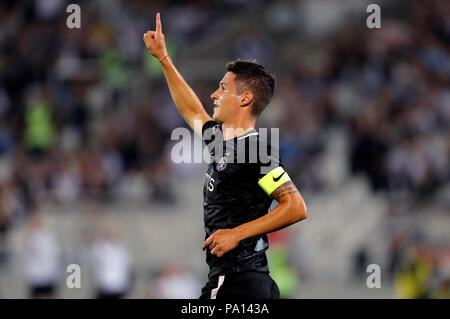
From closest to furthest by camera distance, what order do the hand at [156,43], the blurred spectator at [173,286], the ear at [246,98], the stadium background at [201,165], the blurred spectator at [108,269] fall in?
1. the ear at [246,98]
2. the hand at [156,43]
3. the blurred spectator at [173,286]
4. the blurred spectator at [108,269]
5. the stadium background at [201,165]

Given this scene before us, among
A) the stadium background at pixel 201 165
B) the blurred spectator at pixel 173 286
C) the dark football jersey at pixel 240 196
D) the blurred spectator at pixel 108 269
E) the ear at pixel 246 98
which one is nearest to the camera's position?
the dark football jersey at pixel 240 196

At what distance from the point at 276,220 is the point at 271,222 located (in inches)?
1.2

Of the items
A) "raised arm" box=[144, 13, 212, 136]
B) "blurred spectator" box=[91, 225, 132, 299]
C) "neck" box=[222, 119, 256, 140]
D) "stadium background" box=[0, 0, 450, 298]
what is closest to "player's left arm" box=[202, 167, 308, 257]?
"neck" box=[222, 119, 256, 140]

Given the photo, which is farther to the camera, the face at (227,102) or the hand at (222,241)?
the face at (227,102)

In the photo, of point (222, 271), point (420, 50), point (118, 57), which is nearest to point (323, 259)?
point (420, 50)

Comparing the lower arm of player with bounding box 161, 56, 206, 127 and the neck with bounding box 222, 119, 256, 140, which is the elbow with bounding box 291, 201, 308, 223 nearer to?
the neck with bounding box 222, 119, 256, 140

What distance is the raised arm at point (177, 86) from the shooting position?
573cm

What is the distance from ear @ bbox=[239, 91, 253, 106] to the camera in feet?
17.0

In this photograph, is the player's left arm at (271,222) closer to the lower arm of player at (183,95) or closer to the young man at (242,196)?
the young man at (242,196)

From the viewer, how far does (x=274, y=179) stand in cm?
490

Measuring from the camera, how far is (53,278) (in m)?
12.1

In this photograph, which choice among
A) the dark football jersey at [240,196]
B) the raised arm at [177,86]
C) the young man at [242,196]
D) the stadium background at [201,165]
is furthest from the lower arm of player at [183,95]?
the stadium background at [201,165]

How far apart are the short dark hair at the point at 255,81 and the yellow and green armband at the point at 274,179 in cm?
50

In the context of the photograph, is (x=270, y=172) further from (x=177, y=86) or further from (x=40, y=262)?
(x=40, y=262)
